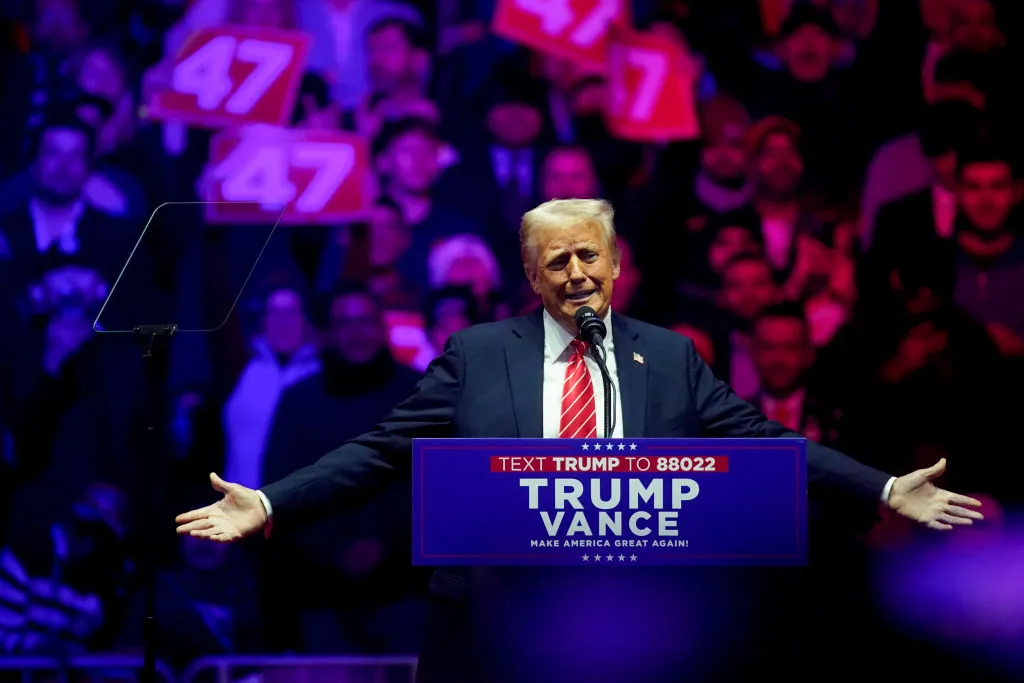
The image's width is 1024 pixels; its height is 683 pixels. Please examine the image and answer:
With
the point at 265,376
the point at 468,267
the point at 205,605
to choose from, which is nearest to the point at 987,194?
the point at 468,267

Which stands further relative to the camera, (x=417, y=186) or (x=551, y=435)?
(x=417, y=186)

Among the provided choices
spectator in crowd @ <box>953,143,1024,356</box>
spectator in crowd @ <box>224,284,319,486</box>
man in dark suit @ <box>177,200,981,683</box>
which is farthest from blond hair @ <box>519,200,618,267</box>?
spectator in crowd @ <box>953,143,1024,356</box>

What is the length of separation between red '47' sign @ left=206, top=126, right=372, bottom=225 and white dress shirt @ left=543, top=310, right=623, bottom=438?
5.14 feet

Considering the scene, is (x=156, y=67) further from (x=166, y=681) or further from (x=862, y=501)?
(x=862, y=501)

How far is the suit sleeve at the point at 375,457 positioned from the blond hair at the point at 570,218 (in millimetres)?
280

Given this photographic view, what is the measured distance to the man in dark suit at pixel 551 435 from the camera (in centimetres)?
192

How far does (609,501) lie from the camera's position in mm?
1879

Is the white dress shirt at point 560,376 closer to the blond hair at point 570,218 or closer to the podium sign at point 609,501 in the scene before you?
the blond hair at point 570,218

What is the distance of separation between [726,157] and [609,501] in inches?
85.1

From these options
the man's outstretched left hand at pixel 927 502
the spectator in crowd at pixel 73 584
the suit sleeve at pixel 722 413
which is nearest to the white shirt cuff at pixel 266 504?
the suit sleeve at pixel 722 413

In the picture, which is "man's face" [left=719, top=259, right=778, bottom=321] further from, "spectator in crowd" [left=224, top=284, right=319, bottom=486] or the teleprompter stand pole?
the teleprompter stand pole

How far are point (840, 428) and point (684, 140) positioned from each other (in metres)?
1.10

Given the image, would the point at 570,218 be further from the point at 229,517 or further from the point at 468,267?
the point at 468,267

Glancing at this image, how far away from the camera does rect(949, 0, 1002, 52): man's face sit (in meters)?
3.76
